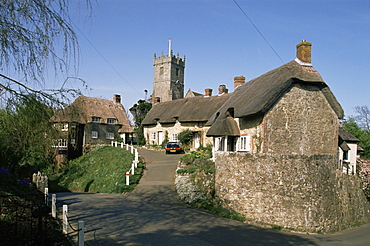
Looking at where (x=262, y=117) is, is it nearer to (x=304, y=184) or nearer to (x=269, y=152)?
(x=269, y=152)

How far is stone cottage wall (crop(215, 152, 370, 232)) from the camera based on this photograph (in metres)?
13.6

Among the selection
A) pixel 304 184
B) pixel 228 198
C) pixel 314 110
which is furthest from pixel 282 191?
pixel 314 110

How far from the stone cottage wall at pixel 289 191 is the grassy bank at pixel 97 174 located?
25.2 feet

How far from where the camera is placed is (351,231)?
15.0 m

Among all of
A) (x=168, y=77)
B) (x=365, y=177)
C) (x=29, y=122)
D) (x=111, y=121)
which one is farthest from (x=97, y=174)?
(x=168, y=77)

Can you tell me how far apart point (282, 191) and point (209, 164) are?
5.57 m

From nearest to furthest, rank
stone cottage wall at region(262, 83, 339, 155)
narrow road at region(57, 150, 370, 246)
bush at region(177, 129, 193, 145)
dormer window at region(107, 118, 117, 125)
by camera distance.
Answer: narrow road at region(57, 150, 370, 246) < stone cottage wall at region(262, 83, 339, 155) < bush at region(177, 129, 193, 145) < dormer window at region(107, 118, 117, 125)

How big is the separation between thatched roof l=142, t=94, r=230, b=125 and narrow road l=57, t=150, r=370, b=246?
1890 centimetres

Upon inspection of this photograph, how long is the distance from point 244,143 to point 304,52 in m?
6.15

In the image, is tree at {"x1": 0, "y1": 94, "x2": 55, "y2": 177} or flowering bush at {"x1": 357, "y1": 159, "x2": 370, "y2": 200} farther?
flowering bush at {"x1": 357, "y1": 159, "x2": 370, "y2": 200}

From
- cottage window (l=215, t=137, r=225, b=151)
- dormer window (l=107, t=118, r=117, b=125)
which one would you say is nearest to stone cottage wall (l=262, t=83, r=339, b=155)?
cottage window (l=215, t=137, r=225, b=151)

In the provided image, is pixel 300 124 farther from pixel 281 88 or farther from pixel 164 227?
pixel 164 227

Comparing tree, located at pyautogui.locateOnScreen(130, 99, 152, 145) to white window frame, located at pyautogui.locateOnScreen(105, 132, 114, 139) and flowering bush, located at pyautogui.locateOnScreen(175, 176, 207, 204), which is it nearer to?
white window frame, located at pyautogui.locateOnScreen(105, 132, 114, 139)

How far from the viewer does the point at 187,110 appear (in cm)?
3847
